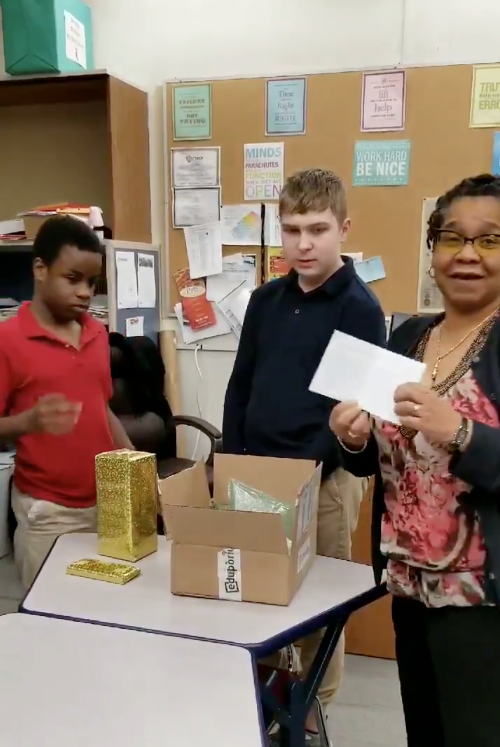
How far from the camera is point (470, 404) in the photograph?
3.37 ft

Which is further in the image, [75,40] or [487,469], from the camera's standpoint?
[75,40]

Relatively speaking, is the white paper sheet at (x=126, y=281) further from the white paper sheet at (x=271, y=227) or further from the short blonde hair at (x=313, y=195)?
the short blonde hair at (x=313, y=195)

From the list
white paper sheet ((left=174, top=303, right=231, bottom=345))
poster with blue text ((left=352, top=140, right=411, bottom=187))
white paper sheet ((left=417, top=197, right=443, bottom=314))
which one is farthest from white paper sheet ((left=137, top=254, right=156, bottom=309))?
white paper sheet ((left=417, top=197, right=443, bottom=314))

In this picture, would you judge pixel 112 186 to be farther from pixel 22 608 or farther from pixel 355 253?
pixel 22 608

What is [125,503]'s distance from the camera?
1449mm

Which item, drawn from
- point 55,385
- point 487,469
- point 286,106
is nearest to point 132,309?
point 286,106

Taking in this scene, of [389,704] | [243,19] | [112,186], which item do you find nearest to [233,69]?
[243,19]

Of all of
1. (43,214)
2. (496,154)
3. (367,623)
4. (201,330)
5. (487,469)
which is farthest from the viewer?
(201,330)

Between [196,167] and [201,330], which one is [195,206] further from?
[201,330]

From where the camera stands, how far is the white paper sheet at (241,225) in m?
2.94

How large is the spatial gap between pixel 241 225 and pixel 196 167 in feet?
1.08

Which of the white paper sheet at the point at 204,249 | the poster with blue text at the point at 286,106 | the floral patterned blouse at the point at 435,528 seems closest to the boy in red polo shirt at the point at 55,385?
the floral patterned blouse at the point at 435,528

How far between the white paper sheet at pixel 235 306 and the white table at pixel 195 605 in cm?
170

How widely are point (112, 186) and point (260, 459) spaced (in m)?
1.72
